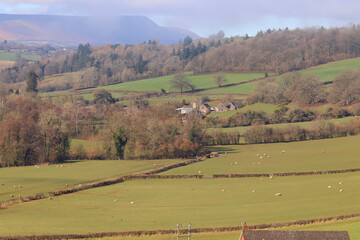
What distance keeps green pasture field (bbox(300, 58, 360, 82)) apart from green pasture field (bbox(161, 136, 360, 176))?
64799 millimetres

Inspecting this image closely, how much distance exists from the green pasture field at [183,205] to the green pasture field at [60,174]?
4.09m

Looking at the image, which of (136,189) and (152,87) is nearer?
(136,189)

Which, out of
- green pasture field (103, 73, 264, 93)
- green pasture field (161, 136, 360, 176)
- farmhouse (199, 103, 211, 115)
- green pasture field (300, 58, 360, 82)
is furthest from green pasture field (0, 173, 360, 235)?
green pasture field (103, 73, 264, 93)

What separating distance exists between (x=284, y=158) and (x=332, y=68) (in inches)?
3762

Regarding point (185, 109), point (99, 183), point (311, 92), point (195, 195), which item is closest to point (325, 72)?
point (311, 92)

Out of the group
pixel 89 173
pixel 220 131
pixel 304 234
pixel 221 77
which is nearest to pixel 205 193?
pixel 89 173

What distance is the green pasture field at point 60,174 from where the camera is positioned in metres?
49.3

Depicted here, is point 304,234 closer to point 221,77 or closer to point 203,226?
point 203,226

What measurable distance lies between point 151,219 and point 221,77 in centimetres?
11819

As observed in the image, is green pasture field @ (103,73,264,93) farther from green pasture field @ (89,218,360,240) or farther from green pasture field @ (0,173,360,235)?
green pasture field @ (89,218,360,240)

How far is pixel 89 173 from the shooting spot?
58594 mm

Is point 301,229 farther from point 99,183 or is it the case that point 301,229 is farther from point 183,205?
point 99,183

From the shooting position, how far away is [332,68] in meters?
154

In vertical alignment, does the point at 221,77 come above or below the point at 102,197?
above
